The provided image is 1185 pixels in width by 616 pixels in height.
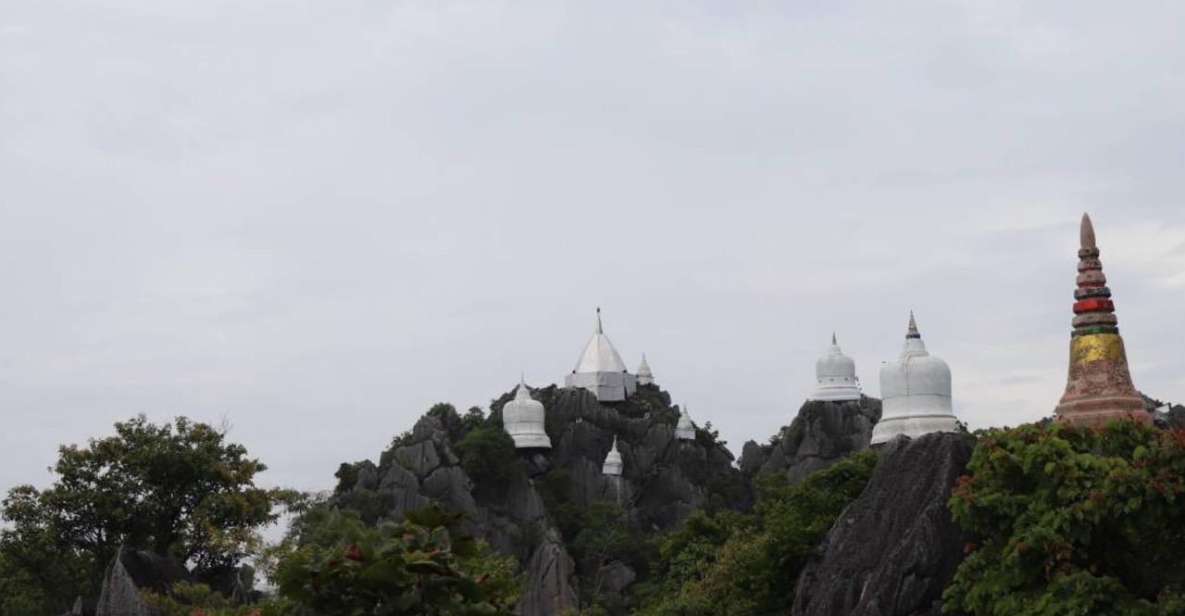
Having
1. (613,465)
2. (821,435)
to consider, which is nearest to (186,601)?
(821,435)

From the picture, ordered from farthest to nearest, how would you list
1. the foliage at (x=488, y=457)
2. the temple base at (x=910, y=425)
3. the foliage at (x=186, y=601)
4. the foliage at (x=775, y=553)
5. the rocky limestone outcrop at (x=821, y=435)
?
the rocky limestone outcrop at (x=821, y=435) < the foliage at (x=488, y=457) < the temple base at (x=910, y=425) < the foliage at (x=775, y=553) < the foliage at (x=186, y=601)

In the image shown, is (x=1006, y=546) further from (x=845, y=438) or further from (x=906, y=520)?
(x=845, y=438)

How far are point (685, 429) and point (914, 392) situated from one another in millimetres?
39683

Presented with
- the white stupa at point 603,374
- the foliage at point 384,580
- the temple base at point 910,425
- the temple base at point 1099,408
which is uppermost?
the white stupa at point 603,374

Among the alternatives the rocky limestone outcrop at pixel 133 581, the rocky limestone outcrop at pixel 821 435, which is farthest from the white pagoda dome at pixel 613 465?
the rocky limestone outcrop at pixel 133 581

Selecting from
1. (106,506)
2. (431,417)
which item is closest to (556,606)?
(431,417)

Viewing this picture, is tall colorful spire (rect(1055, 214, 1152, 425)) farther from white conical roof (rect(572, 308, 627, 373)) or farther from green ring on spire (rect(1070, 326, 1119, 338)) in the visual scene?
white conical roof (rect(572, 308, 627, 373))

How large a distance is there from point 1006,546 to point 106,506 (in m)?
21.0

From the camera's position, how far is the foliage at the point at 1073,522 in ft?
60.2

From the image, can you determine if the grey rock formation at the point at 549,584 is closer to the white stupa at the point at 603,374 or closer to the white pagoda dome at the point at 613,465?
the white pagoda dome at the point at 613,465

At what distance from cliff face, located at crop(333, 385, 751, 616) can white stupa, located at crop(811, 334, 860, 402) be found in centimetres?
561

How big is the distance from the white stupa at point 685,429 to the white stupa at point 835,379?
8.48 metres

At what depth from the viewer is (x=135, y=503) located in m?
35.8

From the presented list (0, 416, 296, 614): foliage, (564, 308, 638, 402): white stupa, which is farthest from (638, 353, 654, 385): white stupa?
(0, 416, 296, 614): foliage
